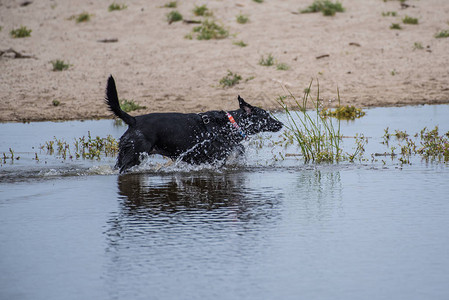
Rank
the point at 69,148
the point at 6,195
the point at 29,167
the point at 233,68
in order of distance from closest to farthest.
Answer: the point at 6,195 < the point at 29,167 < the point at 69,148 < the point at 233,68

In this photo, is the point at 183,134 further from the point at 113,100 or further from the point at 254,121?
the point at 254,121

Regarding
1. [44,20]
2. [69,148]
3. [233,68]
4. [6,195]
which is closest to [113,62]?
[233,68]

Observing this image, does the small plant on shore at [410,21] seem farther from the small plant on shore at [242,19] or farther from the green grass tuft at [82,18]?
the green grass tuft at [82,18]

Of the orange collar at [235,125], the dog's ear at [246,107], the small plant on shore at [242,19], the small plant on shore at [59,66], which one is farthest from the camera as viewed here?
the small plant on shore at [242,19]

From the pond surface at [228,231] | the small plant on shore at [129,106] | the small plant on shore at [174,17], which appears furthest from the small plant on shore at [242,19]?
the pond surface at [228,231]

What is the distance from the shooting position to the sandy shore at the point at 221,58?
52.6 ft

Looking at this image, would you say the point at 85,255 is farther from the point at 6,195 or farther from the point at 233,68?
the point at 233,68

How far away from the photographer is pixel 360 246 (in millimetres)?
5418

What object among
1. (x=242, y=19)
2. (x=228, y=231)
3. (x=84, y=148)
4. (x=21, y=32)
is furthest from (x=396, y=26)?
(x=228, y=231)

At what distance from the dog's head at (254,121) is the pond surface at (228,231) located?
64cm

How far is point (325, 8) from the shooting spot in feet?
70.8

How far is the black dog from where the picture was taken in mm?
8922

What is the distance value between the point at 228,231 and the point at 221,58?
12.7m

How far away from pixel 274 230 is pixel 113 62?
1335cm
